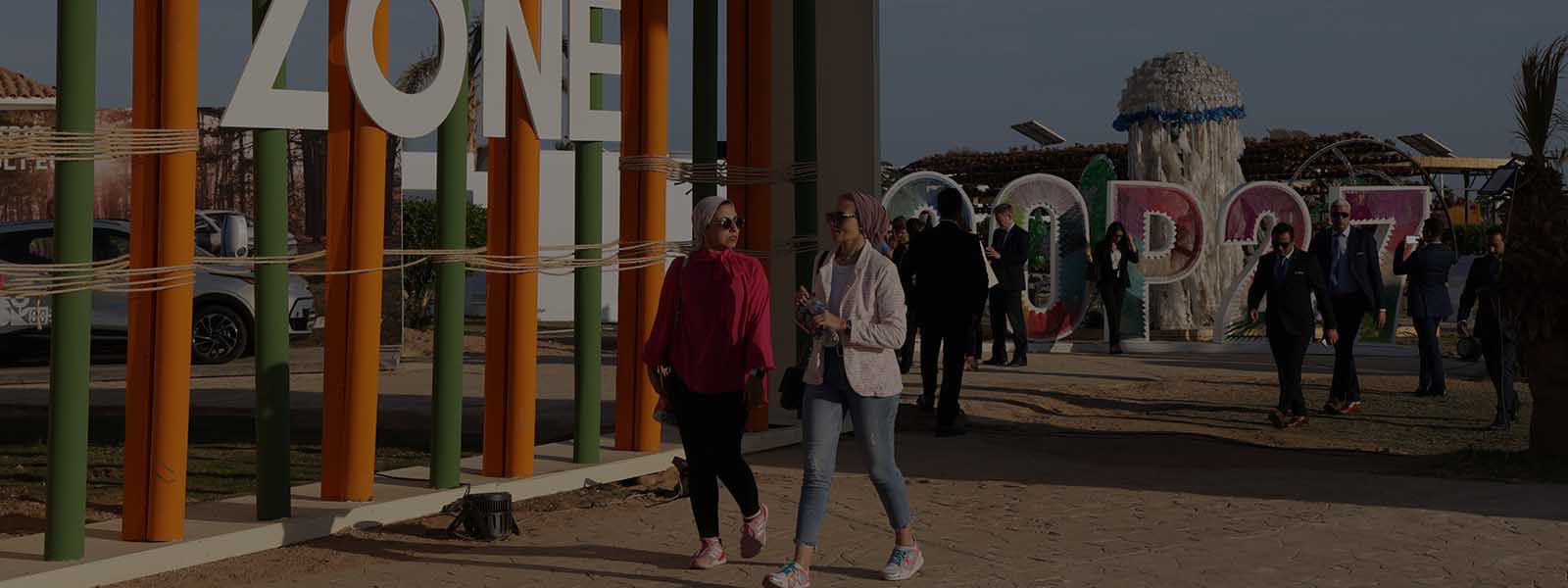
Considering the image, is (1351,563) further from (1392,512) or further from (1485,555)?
(1392,512)

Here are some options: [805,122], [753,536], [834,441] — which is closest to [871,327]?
[834,441]

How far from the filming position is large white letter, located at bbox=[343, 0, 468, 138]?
7.60 metres

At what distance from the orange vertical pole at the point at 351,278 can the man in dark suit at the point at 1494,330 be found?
745cm

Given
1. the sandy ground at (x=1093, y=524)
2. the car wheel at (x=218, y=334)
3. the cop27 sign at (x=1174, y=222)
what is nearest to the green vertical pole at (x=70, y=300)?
the sandy ground at (x=1093, y=524)

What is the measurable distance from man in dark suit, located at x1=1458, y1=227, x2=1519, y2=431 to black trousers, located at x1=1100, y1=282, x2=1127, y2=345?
6.11 metres

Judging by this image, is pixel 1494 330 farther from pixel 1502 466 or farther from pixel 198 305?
pixel 198 305

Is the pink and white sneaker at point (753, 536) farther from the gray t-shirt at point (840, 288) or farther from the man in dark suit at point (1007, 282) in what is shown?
the man in dark suit at point (1007, 282)

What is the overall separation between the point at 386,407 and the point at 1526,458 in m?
8.57

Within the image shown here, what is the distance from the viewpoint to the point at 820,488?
21.5 ft

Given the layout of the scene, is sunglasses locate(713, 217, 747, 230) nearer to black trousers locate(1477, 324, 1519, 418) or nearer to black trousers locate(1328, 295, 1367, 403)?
black trousers locate(1477, 324, 1519, 418)

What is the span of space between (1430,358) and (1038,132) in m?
23.9

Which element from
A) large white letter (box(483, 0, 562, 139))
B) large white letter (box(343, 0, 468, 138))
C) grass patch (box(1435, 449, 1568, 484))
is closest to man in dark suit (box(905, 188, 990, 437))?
grass patch (box(1435, 449, 1568, 484))

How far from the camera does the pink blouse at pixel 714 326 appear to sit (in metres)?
6.87

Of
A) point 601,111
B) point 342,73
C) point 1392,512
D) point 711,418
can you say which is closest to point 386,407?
point 601,111
